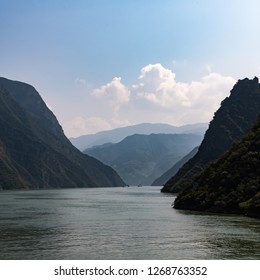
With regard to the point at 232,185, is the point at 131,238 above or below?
Result: below

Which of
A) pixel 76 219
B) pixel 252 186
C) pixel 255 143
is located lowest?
pixel 76 219

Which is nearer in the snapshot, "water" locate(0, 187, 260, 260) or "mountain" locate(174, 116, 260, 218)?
"water" locate(0, 187, 260, 260)

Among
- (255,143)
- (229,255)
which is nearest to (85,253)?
(229,255)

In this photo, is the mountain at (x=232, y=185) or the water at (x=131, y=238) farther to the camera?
the mountain at (x=232, y=185)

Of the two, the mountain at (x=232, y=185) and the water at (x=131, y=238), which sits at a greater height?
the mountain at (x=232, y=185)

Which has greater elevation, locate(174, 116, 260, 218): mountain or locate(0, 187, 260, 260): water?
locate(174, 116, 260, 218): mountain

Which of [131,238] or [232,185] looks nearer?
[131,238]

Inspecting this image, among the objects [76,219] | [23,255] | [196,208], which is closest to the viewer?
[23,255]
